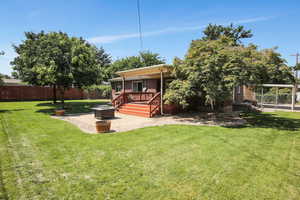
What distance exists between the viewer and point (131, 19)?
10.7 meters

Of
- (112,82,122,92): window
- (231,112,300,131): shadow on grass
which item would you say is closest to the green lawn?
(231,112,300,131): shadow on grass

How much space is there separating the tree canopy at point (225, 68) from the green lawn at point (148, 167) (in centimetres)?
280

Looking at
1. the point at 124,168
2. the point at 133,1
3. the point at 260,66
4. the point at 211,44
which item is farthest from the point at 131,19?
the point at 124,168

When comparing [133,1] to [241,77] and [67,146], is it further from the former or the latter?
[67,146]

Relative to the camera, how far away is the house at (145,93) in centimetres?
962

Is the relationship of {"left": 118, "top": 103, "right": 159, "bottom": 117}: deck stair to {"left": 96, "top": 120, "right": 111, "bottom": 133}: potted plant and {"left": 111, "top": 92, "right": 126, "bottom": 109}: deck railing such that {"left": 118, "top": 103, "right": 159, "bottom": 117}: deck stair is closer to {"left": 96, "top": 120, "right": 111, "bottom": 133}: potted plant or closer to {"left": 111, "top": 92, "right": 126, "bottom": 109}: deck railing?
{"left": 111, "top": 92, "right": 126, "bottom": 109}: deck railing

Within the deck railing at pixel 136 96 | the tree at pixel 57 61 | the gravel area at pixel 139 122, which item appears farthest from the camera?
the deck railing at pixel 136 96

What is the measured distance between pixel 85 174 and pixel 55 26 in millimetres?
14901

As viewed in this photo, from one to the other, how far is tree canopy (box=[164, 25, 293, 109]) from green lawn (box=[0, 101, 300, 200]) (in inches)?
110

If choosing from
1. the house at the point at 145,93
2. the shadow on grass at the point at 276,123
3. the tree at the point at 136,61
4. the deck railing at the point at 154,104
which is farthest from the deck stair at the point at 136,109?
the tree at the point at 136,61

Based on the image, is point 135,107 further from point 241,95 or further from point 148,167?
point 241,95

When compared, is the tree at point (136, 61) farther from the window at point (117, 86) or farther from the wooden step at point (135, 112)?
the wooden step at point (135, 112)

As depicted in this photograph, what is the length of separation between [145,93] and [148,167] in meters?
10.5

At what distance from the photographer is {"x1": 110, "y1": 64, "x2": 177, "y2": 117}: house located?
9.62m
